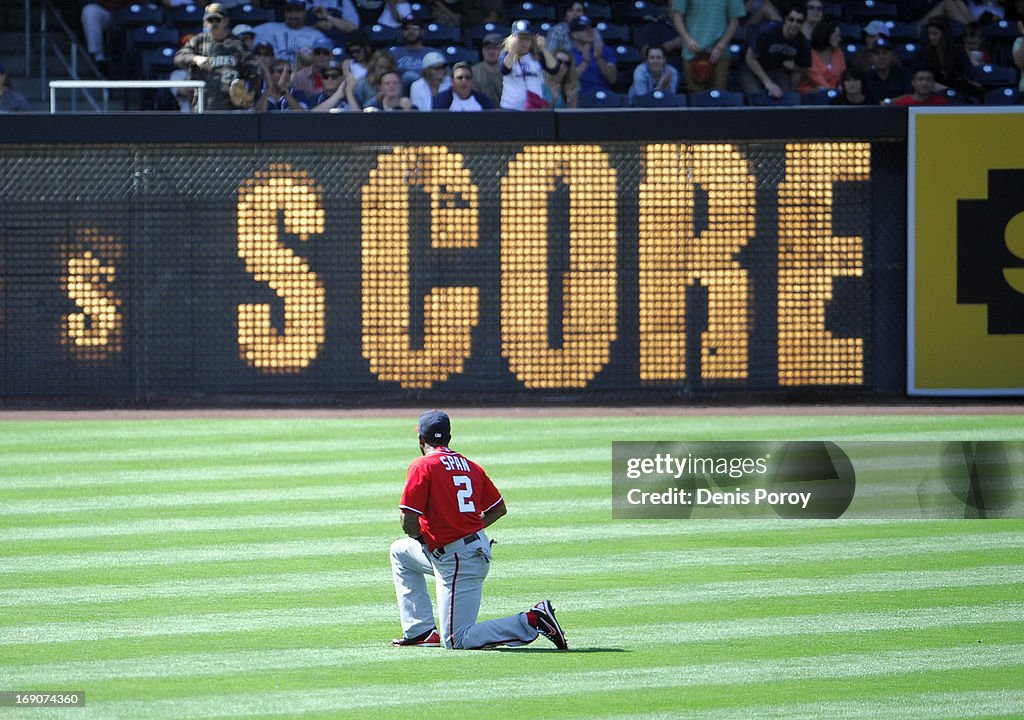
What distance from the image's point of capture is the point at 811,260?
59.1ft

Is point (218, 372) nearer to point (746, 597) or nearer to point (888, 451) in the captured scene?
point (888, 451)

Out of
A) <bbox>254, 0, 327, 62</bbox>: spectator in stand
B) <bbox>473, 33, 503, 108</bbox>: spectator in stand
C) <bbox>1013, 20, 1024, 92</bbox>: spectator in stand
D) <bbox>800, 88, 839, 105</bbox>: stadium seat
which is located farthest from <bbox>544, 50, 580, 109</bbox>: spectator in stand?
<bbox>1013, 20, 1024, 92</bbox>: spectator in stand

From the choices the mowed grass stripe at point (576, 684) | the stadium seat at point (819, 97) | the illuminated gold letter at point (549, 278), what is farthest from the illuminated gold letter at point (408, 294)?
the mowed grass stripe at point (576, 684)

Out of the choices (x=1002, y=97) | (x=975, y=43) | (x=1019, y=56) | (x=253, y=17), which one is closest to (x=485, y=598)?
(x=253, y=17)

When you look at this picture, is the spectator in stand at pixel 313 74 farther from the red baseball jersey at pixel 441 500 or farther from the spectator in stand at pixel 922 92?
the red baseball jersey at pixel 441 500

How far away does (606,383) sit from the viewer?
1802 cm

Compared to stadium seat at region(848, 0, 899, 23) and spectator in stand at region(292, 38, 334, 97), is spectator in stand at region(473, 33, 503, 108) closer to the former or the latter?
spectator in stand at region(292, 38, 334, 97)

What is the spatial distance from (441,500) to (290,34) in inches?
531

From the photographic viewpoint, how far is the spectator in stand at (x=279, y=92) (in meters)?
19.1

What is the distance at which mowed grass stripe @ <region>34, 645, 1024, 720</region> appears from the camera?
7316mm

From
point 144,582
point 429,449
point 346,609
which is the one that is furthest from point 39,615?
point 429,449

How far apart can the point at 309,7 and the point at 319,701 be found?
15707 mm

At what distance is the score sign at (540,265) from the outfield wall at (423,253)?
2 centimetres

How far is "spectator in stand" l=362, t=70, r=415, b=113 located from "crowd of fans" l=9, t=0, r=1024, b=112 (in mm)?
22
